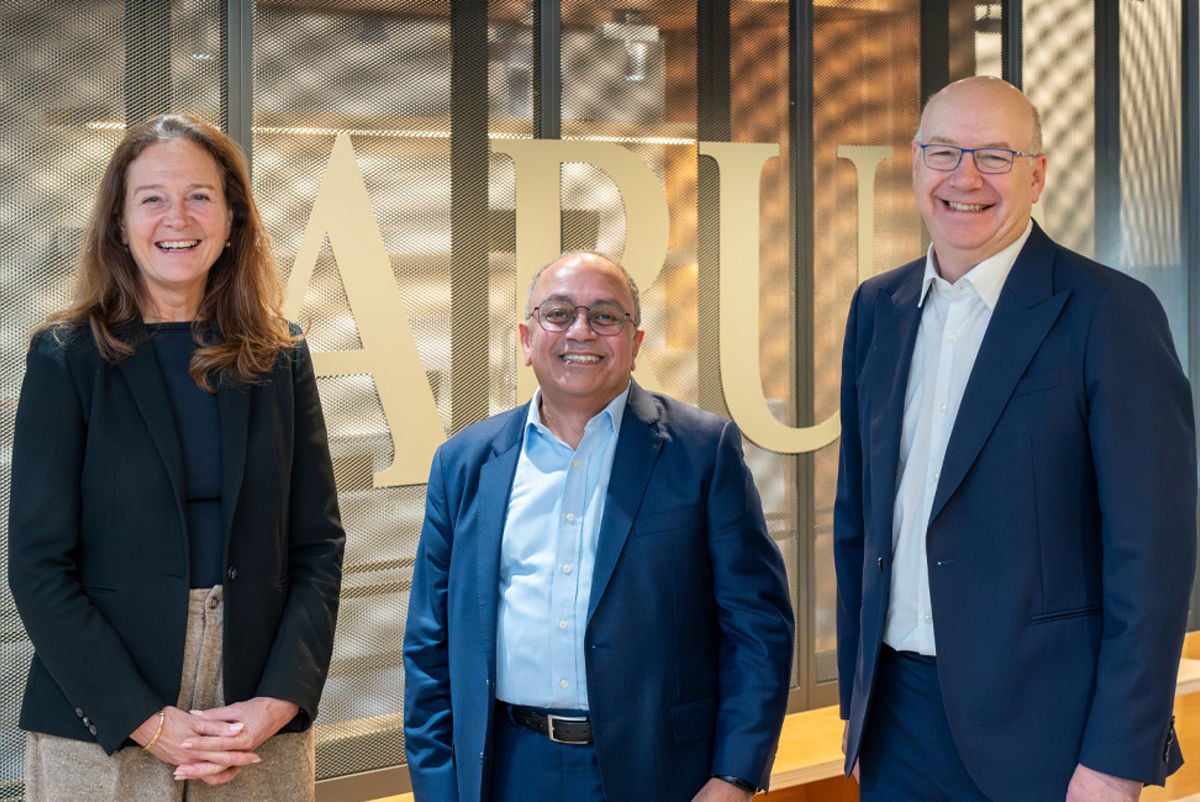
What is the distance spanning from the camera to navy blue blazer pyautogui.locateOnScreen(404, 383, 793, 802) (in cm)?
228

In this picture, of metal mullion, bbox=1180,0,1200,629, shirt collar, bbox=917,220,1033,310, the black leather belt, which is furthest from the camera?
metal mullion, bbox=1180,0,1200,629

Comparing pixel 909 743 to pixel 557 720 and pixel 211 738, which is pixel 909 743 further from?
pixel 211 738

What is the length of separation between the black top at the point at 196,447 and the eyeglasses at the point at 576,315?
0.66m

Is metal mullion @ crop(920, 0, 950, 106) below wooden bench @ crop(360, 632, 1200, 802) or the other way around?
the other way around

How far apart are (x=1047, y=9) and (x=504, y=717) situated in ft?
14.1

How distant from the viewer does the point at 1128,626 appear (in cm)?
216

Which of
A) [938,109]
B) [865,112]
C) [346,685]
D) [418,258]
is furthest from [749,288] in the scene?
[938,109]

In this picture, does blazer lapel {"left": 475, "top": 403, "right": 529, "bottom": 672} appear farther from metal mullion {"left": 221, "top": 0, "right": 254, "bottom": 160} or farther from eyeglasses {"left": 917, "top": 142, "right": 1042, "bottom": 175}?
metal mullion {"left": 221, "top": 0, "right": 254, "bottom": 160}

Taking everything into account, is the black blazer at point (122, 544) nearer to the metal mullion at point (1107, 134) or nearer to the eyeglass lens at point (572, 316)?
the eyeglass lens at point (572, 316)

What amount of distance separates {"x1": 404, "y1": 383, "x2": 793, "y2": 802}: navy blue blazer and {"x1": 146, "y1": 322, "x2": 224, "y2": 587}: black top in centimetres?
39

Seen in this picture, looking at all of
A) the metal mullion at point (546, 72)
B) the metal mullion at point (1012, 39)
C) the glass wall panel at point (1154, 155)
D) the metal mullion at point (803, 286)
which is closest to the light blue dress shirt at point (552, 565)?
the metal mullion at point (546, 72)

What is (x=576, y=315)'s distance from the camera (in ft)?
7.68

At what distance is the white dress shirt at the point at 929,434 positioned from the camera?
2375mm

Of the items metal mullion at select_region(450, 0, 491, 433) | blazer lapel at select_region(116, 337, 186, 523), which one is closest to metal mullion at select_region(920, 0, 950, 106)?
metal mullion at select_region(450, 0, 491, 433)
